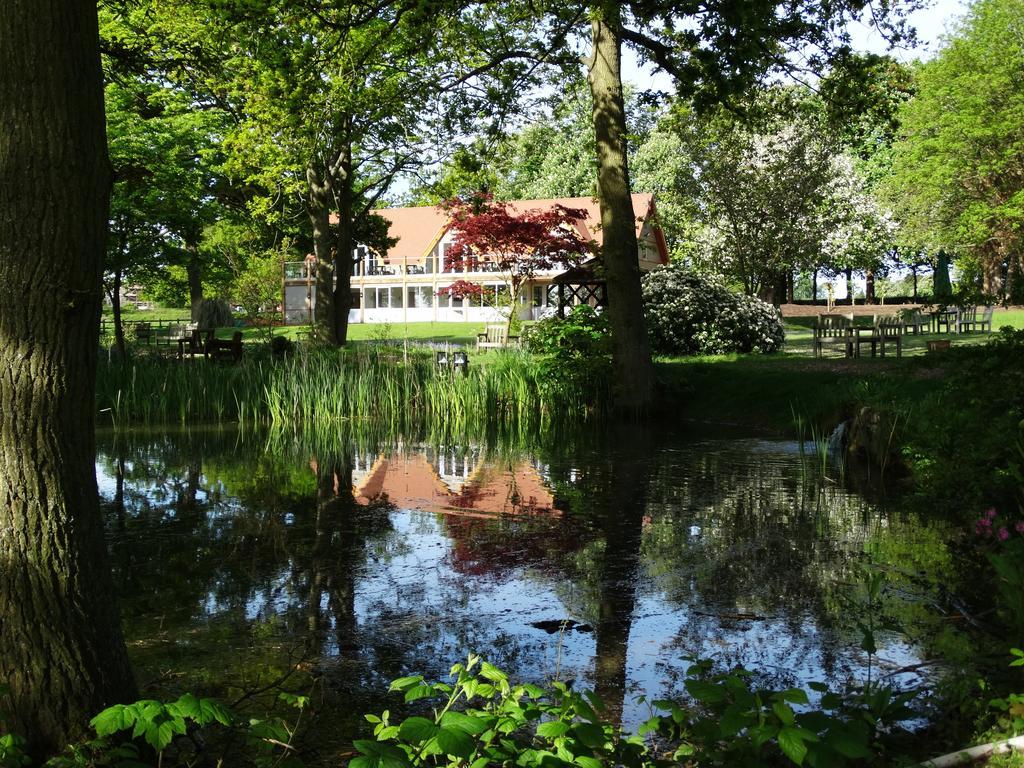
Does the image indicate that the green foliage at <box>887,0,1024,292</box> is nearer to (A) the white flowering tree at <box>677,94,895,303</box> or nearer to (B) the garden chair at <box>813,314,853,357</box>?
(A) the white flowering tree at <box>677,94,895,303</box>

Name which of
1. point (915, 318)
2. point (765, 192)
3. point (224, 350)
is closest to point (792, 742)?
point (224, 350)

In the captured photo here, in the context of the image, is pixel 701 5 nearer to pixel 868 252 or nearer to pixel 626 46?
pixel 626 46

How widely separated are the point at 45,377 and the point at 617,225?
38.0 feet

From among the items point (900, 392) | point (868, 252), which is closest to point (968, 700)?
point (900, 392)

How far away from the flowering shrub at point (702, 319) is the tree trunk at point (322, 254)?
807 centimetres

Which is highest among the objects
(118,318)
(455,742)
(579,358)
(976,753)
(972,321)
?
(118,318)

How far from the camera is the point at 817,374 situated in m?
14.5

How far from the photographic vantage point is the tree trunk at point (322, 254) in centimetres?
2400

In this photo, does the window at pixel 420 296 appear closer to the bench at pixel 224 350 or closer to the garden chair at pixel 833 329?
the garden chair at pixel 833 329

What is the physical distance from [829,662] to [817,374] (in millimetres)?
10848

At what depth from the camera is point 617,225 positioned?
14016 mm

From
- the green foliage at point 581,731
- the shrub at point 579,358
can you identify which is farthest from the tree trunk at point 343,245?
the green foliage at point 581,731

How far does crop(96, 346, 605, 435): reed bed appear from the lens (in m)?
14.1

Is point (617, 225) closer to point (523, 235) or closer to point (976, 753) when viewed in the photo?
point (523, 235)
